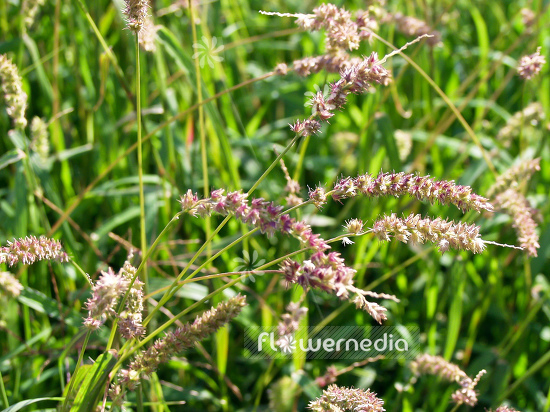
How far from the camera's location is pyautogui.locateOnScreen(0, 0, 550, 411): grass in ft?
6.42

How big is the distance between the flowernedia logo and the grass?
0.05 meters

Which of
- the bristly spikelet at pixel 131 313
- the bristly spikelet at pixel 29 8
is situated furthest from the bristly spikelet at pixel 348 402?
the bristly spikelet at pixel 29 8

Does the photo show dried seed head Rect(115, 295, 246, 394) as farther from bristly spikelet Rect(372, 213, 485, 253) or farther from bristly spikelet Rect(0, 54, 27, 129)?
bristly spikelet Rect(0, 54, 27, 129)

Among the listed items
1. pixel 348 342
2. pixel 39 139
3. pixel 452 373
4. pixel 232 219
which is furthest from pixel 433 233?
pixel 39 139

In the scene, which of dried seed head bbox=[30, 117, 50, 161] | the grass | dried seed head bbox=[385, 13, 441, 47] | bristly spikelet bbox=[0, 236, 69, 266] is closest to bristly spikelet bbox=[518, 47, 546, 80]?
the grass

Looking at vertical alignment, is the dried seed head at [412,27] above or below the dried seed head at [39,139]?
above

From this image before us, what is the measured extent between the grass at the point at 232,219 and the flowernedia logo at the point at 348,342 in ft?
0.16

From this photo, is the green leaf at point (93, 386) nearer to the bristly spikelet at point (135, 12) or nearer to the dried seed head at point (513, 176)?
the bristly spikelet at point (135, 12)

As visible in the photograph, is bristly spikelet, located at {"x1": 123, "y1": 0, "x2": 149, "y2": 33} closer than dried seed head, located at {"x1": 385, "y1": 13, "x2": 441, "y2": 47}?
Yes

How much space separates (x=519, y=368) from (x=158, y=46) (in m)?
2.04

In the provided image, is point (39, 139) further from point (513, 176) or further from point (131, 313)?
point (513, 176)

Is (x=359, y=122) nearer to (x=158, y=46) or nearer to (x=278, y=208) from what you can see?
(x=158, y=46)

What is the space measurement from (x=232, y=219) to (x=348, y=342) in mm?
757

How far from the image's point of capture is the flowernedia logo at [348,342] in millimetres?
2145
